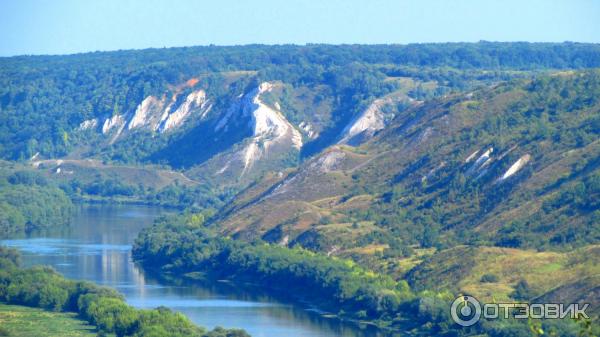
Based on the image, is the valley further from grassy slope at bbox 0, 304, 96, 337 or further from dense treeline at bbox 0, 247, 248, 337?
grassy slope at bbox 0, 304, 96, 337

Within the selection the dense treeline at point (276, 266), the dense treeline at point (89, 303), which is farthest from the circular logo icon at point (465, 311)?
the dense treeline at point (89, 303)

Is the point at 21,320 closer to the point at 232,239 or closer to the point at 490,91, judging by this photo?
the point at 232,239

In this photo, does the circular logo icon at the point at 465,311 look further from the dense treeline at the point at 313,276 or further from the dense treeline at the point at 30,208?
the dense treeline at the point at 30,208

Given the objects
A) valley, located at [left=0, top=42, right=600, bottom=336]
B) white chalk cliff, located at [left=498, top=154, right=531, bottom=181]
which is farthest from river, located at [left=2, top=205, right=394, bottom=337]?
white chalk cliff, located at [left=498, top=154, right=531, bottom=181]

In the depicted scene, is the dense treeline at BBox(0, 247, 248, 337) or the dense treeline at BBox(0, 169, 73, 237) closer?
the dense treeline at BBox(0, 247, 248, 337)

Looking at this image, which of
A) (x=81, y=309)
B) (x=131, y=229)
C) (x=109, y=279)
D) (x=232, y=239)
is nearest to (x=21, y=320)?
(x=81, y=309)

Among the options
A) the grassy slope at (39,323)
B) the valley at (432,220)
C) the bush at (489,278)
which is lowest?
the grassy slope at (39,323)


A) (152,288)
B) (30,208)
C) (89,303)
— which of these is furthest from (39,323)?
(30,208)
